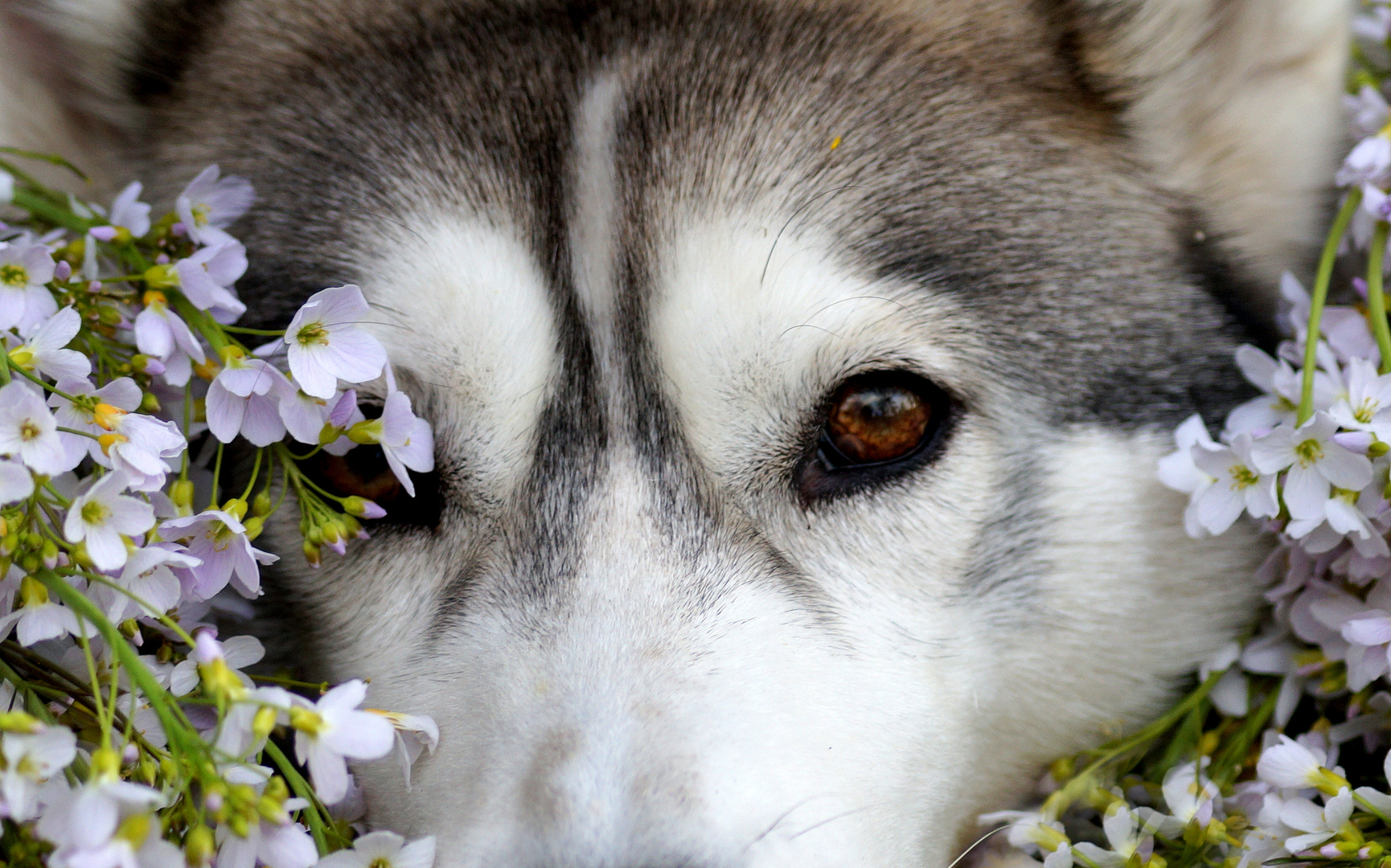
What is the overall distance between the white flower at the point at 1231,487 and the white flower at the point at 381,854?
3.36 ft

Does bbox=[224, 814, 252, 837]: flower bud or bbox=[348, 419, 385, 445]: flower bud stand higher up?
bbox=[348, 419, 385, 445]: flower bud

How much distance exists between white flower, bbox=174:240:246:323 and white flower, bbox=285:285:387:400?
135mm

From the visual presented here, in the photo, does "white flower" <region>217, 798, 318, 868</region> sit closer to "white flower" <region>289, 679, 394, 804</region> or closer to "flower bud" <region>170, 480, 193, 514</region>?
"white flower" <region>289, 679, 394, 804</region>

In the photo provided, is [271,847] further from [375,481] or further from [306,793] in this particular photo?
[375,481]

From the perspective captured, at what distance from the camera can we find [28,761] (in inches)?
43.3

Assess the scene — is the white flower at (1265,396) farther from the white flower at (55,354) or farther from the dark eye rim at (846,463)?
the white flower at (55,354)

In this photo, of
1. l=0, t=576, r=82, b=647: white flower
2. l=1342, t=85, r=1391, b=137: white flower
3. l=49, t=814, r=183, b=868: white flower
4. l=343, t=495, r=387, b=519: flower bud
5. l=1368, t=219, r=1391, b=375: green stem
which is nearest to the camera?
l=49, t=814, r=183, b=868: white flower

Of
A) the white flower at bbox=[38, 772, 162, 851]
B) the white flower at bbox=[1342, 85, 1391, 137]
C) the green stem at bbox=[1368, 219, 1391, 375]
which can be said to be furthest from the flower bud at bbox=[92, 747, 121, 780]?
the white flower at bbox=[1342, 85, 1391, 137]

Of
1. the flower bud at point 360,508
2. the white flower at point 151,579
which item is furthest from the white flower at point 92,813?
the flower bud at point 360,508

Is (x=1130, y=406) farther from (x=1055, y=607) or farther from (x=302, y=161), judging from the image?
(x=302, y=161)

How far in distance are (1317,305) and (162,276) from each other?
4.68ft

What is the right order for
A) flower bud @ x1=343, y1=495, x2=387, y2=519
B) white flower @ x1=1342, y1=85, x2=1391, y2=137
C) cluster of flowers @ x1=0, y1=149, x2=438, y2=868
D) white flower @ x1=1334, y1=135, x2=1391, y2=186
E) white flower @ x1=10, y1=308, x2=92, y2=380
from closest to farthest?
cluster of flowers @ x1=0, y1=149, x2=438, y2=868 → white flower @ x1=10, y1=308, x2=92, y2=380 → flower bud @ x1=343, y1=495, x2=387, y2=519 → white flower @ x1=1334, y1=135, x2=1391, y2=186 → white flower @ x1=1342, y1=85, x2=1391, y2=137

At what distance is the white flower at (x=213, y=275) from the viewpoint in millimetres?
1518

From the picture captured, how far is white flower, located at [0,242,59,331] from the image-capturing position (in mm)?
1405
